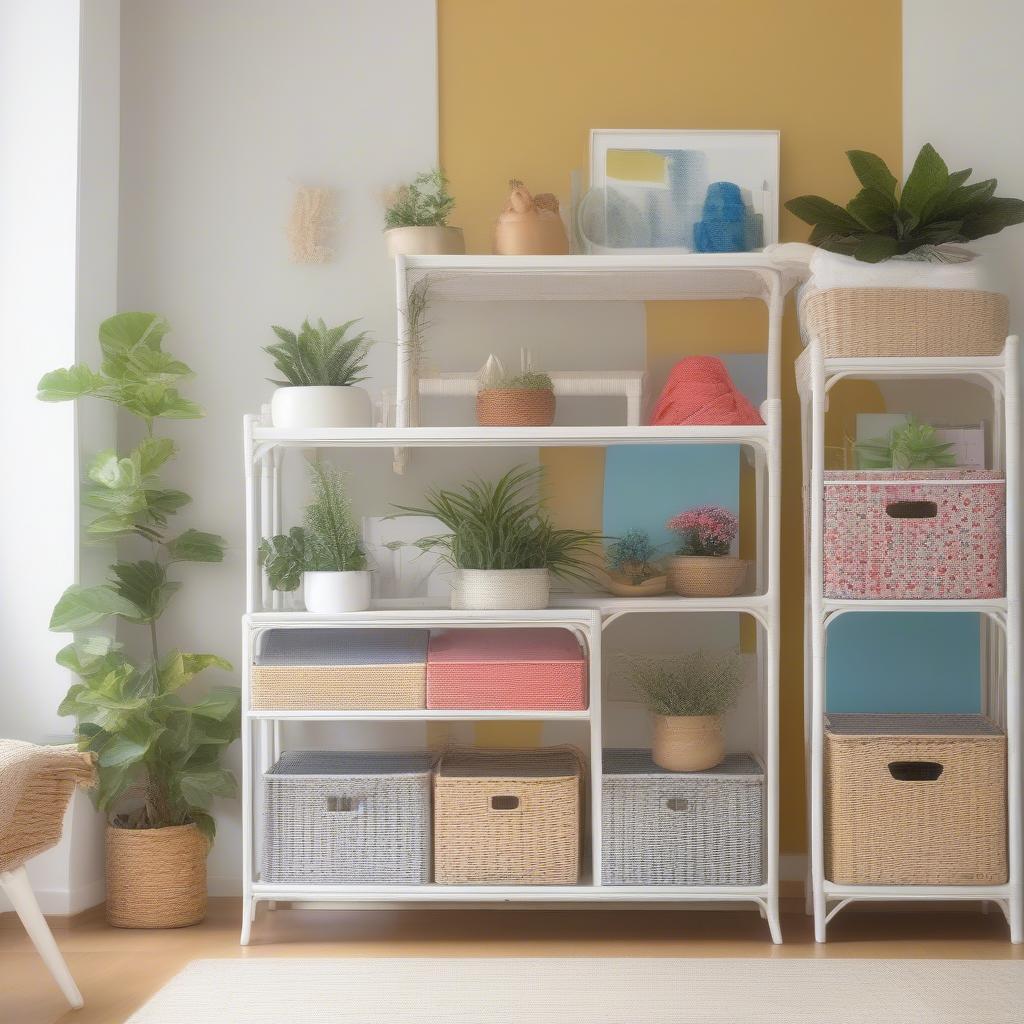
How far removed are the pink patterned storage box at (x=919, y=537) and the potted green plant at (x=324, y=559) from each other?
1.13 meters

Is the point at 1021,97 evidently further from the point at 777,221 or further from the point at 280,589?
the point at 280,589

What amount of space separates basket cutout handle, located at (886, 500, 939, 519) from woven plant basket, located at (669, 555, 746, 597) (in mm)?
374

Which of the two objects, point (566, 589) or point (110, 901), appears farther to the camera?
point (566, 589)

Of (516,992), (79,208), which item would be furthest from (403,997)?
(79,208)

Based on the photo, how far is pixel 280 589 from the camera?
287 centimetres

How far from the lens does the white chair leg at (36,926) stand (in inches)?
92.9

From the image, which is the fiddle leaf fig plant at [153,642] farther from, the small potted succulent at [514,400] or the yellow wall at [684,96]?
→ the yellow wall at [684,96]

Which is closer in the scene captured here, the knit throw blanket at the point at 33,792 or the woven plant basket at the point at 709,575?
the knit throw blanket at the point at 33,792

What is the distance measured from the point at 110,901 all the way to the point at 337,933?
584mm

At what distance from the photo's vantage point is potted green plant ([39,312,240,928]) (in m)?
2.94

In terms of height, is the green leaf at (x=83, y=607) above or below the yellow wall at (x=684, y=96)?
below

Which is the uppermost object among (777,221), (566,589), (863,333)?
(777,221)

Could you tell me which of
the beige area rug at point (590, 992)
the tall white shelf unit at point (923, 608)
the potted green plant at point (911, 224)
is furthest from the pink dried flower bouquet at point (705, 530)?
the beige area rug at point (590, 992)

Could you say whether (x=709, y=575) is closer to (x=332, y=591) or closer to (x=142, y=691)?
(x=332, y=591)
